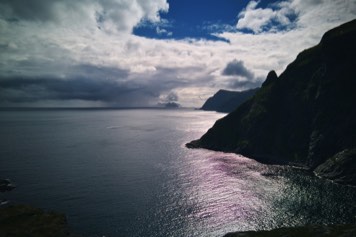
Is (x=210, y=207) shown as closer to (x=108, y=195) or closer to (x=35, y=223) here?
(x=108, y=195)

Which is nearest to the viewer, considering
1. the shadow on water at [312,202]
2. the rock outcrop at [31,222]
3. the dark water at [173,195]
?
the rock outcrop at [31,222]

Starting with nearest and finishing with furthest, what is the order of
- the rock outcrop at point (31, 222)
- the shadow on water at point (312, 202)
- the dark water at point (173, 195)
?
1. the rock outcrop at point (31, 222)
2. the dark water at point (173, 195)
3. the shadow on water at point (312, 202)

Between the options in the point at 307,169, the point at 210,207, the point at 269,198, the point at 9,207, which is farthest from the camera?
the point at 307,169

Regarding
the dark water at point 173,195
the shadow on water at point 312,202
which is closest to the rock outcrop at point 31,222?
the dark water at point 173,195

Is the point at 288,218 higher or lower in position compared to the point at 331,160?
lower

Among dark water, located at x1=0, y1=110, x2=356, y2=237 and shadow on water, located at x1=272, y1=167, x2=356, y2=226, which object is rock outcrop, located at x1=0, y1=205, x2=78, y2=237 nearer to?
dark water, located at x1=0, y1=110, x2=356, y2=237

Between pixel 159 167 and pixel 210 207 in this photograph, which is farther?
pixel 159 167

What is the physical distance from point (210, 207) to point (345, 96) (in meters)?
130

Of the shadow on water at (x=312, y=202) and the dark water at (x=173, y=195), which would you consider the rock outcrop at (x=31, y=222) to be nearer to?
the dark water at (x=173, y=195)

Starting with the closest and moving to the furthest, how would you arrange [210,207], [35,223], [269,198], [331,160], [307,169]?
[35,223] < [210,207] < [269,198] < [331,160] < [307,169]

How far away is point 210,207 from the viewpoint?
106125 millimetres

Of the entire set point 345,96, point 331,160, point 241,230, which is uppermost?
point 345,96

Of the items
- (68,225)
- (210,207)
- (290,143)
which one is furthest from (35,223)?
(290,143)

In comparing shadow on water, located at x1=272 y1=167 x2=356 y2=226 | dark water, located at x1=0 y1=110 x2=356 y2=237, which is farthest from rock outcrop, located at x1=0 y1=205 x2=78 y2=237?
shadow on water, located at x1=272 y1=167 x2=356 y2=226
